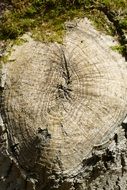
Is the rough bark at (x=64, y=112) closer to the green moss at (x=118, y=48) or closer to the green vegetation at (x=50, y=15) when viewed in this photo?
the green moss at (x=118, y=48)

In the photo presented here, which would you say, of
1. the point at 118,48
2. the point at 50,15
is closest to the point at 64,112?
the point at 118,48

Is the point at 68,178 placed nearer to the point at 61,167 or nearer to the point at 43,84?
the point at 61,167

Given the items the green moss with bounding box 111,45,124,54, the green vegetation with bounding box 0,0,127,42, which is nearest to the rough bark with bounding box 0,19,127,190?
the green moss with bounding box 111,45,124,54

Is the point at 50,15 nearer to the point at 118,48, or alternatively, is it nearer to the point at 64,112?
the point at 118,48

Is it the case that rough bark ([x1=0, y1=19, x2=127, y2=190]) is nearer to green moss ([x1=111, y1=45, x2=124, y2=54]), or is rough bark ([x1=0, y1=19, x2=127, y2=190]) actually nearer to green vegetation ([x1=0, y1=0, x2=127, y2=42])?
green moss ([x1=111, y1=45, x2=124, y2=54])

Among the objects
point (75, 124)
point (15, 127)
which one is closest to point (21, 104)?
point (15, 127)

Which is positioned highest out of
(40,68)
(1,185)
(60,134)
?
(40,68)

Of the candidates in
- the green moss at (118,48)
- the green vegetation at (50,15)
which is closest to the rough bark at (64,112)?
the green moss at (118,48)
